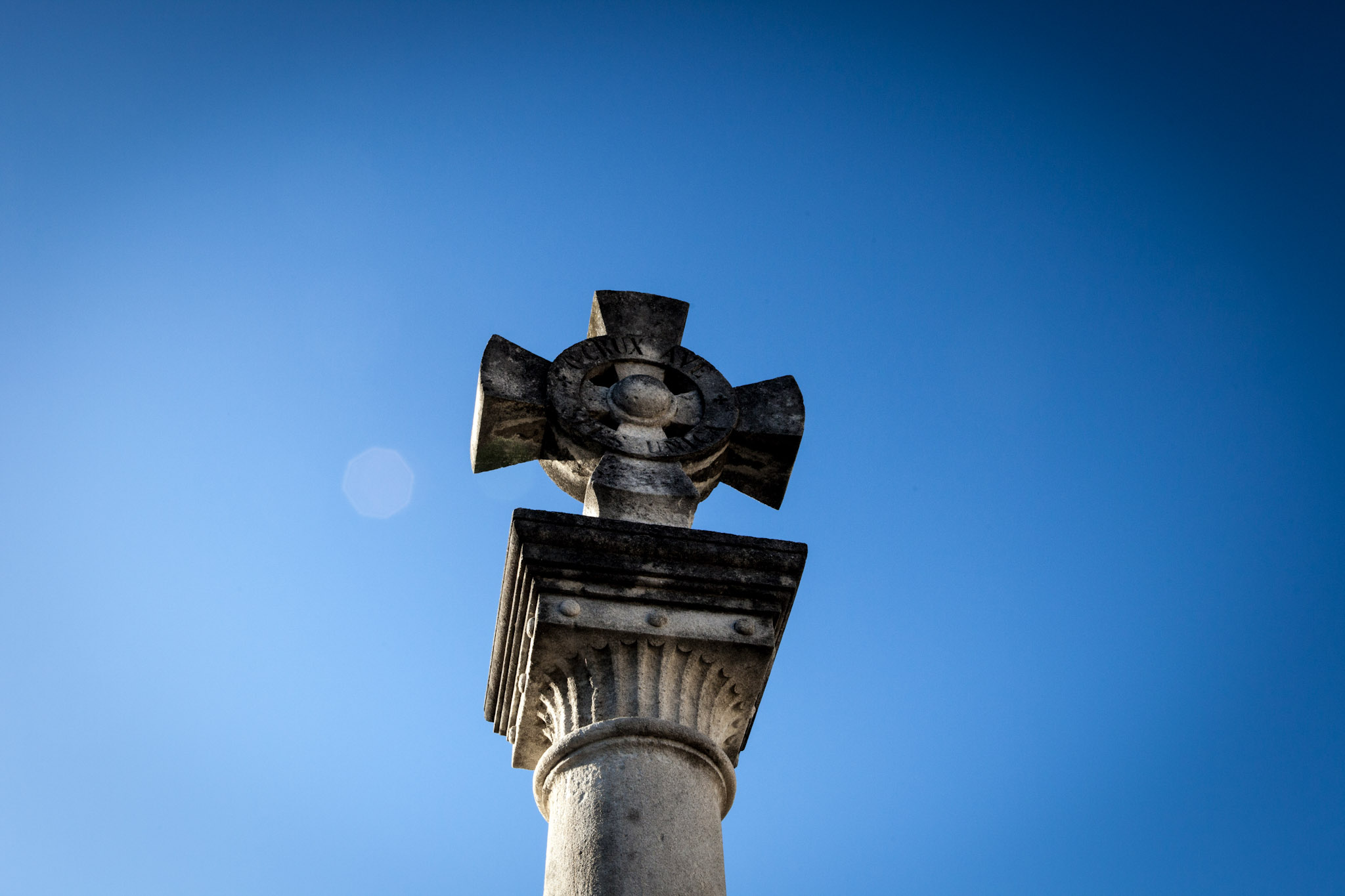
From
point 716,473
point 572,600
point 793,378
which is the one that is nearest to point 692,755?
point 572,600

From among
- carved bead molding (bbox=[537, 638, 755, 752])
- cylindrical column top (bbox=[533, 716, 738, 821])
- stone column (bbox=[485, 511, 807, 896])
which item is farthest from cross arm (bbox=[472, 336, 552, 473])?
cylindrical column top (bbox=[533, 716, 738, 821])

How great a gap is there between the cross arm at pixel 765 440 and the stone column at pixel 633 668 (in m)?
1.26

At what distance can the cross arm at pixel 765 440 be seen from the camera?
18.6ft

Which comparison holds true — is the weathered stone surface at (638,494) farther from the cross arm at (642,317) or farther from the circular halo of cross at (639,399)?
the cross arm at (642,317)

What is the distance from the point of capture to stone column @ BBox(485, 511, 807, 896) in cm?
378

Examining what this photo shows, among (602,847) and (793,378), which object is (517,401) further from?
(602,847)

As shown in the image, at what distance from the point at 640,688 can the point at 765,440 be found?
1.88m

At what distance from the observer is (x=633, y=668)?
4145mm

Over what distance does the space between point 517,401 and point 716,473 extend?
96 cm

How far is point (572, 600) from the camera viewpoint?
4180mm

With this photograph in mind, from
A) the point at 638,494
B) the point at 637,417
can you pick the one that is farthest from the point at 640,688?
the point at 637,417

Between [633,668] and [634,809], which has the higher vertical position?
[633,668]

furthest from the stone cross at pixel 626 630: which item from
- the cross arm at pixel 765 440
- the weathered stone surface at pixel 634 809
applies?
the cross arm at pixel 765 440

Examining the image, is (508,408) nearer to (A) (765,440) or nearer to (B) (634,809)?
(A) (765,440)
